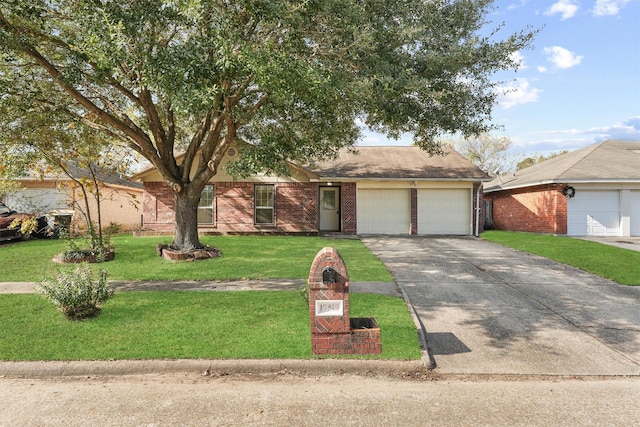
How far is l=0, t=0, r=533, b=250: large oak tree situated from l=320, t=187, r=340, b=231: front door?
29.2 ft

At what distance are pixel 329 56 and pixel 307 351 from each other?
6.21 metres

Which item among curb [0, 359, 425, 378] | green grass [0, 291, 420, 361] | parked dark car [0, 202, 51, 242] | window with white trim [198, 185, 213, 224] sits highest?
window with white trim [198, 185, 213, 224]

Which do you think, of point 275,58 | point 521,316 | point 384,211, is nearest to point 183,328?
point 275,58

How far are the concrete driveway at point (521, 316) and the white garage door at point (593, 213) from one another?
793cm

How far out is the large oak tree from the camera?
6.91 metres

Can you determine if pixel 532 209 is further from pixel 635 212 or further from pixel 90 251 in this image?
pixel 90 251

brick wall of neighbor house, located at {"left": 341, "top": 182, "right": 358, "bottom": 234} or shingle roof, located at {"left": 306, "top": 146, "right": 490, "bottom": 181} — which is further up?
shingle roof, located at {"left": 306, "top": 146, "right": 490, "bottom": 181}

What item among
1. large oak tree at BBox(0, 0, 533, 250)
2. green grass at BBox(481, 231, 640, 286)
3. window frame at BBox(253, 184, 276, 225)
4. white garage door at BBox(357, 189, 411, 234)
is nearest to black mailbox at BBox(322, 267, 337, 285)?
large oak tree at BBox(0, 0, 533, 250)

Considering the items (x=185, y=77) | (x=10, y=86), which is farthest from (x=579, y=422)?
(x=10, y=86)

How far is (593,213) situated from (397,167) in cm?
950

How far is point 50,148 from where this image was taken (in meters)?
11.1

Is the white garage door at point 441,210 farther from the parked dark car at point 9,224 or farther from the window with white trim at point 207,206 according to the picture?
the parked dark car at point 9,224

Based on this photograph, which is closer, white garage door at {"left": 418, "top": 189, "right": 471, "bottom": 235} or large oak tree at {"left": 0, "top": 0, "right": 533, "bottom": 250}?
large oak tree at {"left": 0, "top": 0, "right": 533, "bottom": 250}

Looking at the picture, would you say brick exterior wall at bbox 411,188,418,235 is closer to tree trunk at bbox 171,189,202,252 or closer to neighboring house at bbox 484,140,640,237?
neighboring house at bbox 484,140,640,237
